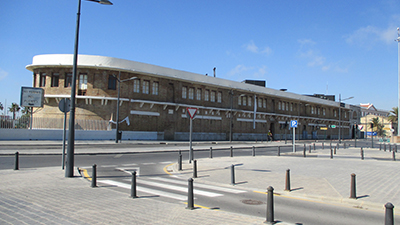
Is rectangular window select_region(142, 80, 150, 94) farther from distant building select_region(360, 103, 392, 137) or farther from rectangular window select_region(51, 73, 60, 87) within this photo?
distant building select_region(360, 103, 392, 137)

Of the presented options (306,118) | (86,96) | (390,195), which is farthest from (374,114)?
(390,195)

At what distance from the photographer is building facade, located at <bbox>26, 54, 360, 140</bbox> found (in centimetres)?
3594

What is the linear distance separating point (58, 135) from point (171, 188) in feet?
90.0

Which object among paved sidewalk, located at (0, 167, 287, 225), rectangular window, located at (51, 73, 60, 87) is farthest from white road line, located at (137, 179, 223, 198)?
rectangular window, located at (51, 73, 60, 87)

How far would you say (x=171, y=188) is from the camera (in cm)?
910

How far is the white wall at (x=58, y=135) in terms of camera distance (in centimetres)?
3023

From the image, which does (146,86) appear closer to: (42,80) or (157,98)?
(157,98)

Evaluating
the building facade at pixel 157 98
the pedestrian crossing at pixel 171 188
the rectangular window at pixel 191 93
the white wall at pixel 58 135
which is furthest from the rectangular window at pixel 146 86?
the pedestrian crossing at pixel 171 188

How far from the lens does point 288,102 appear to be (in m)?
62.2

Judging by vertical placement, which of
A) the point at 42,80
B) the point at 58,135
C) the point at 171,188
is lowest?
the point at 171,188

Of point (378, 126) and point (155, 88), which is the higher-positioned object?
point (155, 88)

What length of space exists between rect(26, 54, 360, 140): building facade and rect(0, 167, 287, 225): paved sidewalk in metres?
26.5

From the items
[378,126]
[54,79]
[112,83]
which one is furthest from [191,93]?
[378,126]

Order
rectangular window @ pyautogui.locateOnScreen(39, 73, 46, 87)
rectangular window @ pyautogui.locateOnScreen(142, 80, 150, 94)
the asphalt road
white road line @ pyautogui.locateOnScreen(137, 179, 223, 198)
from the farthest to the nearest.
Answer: rectangular window @ pyautogui.locateOnScreen(142, 80, 150, 94) → rectangular window @ pyautogui.locateOnScreen(39, 73, 46, 87) → white road line @ pyautogui.locateOnScreen(137, 179, 223, 198) → the asphalt road
